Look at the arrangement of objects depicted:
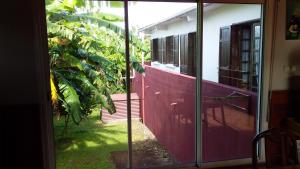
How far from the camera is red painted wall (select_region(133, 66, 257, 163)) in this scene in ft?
9.78

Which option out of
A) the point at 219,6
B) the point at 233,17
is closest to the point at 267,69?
the point at 233,17

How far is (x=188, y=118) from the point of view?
10.0 feet

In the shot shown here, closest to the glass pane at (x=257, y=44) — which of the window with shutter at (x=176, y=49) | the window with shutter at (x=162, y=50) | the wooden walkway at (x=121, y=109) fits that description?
the window with shutter at (x=176, y=49)

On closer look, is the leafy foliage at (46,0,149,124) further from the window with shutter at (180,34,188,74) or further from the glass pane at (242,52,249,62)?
the glass pane at (242,52,249,62)

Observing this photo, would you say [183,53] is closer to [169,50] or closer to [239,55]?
[169,50]

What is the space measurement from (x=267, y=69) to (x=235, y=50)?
1.36 ft

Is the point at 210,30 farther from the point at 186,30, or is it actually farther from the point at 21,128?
the point at 21,128

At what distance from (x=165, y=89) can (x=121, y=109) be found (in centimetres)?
55

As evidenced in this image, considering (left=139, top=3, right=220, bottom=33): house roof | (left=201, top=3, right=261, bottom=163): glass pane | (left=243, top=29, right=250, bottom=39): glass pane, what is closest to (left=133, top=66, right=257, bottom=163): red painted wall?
(left=201, top=3, right=261, bottom=163): glass pane

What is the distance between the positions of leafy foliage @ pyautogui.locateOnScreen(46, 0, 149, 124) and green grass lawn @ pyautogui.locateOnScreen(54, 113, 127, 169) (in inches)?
5.3

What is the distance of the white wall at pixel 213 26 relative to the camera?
2.90 m

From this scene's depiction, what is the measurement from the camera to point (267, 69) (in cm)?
300

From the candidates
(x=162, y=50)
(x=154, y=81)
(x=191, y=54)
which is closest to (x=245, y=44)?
(x=191, y=54)

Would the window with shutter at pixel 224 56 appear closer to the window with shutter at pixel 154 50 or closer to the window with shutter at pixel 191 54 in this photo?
the window with shutter at pixel 191 54
